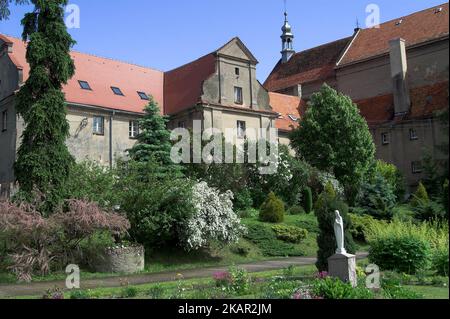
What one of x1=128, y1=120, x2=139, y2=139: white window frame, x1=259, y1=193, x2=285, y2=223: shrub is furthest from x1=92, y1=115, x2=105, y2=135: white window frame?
x1=259, y1=193, x2=285, y2=223: shrub

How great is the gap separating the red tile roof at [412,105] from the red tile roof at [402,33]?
15.7 ft

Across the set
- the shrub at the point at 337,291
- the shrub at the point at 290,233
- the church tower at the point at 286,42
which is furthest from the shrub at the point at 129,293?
the church tower at the point at 286,42

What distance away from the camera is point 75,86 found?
1603 inches

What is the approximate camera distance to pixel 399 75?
164 feet

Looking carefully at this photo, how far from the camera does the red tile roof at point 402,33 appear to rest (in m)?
50.7

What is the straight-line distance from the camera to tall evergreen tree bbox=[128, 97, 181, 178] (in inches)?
1254

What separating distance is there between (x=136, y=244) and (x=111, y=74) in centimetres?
2541

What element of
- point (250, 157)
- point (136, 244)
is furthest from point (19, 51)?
point (136, 244)

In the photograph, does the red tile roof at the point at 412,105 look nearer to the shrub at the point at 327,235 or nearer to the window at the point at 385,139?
the window at the point at 385,139

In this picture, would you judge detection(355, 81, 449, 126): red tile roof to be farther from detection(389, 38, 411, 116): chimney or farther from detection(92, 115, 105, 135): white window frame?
detection(92, 115, 105, 135): white window frame

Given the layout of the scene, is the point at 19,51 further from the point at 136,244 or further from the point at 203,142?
the point at 136,244

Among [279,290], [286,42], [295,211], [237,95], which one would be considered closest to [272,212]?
[295,211]

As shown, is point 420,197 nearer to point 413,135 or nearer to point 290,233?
point 413,135

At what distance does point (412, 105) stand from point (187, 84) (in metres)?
20.7
